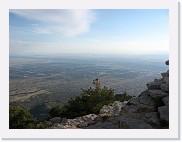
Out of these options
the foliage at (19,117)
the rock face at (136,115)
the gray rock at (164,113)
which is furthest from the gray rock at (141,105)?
the foliage at (19,117)

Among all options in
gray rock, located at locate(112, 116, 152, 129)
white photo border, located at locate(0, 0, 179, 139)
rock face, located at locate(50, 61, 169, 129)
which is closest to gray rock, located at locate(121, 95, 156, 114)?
rock face, located at locate(50, 61, 169, 129)

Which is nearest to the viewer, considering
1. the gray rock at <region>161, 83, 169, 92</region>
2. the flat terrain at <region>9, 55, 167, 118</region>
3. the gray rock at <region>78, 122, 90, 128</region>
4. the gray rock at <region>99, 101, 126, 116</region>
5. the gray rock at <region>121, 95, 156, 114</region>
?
the gray rock at <region>78, 122, 90, 128</region>

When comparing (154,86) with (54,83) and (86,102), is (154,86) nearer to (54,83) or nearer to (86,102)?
(86,102)

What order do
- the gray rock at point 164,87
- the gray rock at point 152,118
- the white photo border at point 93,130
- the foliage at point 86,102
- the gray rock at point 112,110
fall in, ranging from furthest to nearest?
the foliage at point 86,102
the gray rock at point 164,87
the gray rock at point 112,110
the gray rock at point 152,118
the white photo border at point 93,130

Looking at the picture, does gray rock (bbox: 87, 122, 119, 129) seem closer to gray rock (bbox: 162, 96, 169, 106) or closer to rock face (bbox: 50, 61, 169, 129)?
rock face (bbox: 50, 61, 169, 129)

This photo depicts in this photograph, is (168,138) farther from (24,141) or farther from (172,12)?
(24,141)

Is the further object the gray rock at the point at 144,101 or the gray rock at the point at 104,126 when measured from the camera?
the gray rock at the point at 144,101

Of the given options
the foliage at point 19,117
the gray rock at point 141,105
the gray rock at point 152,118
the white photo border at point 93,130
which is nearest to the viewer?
the white photo border at point 93,130

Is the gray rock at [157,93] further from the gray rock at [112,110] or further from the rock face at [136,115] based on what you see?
the gray rock at [112,110]
